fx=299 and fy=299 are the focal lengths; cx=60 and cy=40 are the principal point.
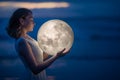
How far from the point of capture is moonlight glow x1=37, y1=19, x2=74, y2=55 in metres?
2.51

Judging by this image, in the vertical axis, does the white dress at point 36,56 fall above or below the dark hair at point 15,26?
below

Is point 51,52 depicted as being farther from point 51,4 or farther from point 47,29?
point 51,4

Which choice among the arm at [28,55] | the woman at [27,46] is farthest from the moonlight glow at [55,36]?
the arm at [28,55]

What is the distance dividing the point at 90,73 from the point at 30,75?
2.01m

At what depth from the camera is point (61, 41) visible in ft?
8.27

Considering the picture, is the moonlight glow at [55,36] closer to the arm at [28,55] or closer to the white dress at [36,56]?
the white dress at [36,56]

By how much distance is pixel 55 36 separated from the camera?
8.29ft

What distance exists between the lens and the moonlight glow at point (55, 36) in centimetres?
251

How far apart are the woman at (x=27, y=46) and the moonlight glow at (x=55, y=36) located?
10 centimetres

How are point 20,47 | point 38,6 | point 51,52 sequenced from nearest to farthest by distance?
point 20,47
point 51,52
point 38,6

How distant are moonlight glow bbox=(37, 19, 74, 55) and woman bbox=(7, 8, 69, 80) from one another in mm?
99

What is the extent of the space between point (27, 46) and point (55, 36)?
1.11ft

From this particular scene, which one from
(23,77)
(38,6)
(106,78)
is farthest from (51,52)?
(106,78)

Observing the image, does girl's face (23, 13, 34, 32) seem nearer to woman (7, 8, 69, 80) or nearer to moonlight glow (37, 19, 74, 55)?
woman (7, 8, 69, 80)
